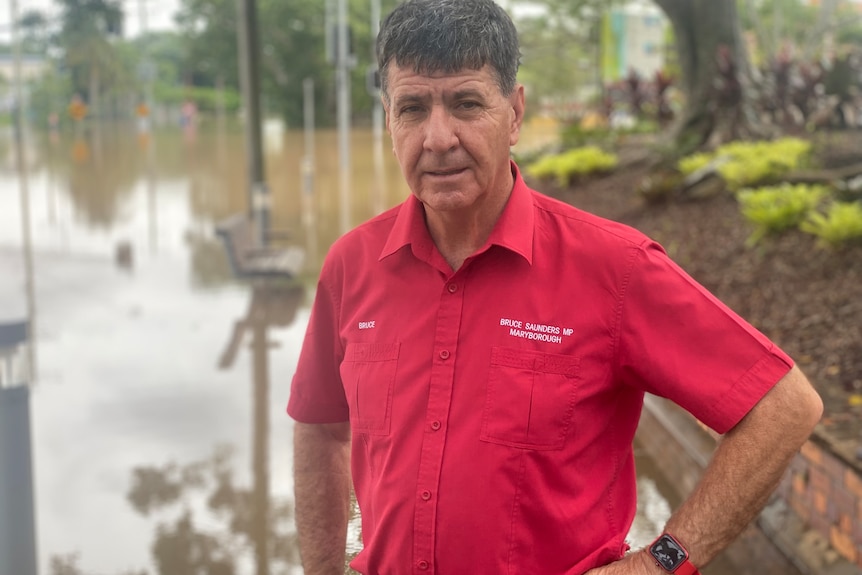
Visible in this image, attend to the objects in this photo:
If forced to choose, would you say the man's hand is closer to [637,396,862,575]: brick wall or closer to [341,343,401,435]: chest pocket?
[341,343,401,435]: chest pocket

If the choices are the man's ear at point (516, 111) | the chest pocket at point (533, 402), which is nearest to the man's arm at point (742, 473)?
the chest pocket at point (533, 402)

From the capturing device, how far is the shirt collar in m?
2.07

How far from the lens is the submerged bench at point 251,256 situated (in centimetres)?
1089

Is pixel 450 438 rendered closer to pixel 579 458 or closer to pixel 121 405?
pixel 579 458

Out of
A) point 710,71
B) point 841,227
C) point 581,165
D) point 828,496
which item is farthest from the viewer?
point 710,71

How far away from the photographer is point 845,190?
8.59 m

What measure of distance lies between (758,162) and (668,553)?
926 centimetres

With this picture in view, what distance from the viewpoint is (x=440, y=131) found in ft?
6.81

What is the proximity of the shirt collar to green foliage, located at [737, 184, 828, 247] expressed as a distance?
6.66 m


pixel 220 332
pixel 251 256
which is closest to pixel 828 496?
pixel 220 332

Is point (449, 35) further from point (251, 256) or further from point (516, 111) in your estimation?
point (251, 256)

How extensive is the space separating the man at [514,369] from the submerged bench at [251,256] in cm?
865

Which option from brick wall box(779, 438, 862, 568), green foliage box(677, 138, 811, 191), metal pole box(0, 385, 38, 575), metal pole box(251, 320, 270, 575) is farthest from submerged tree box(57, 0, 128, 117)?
brick wall box(779, 438, 862, 568)

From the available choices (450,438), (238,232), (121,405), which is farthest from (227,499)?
(238,232)
